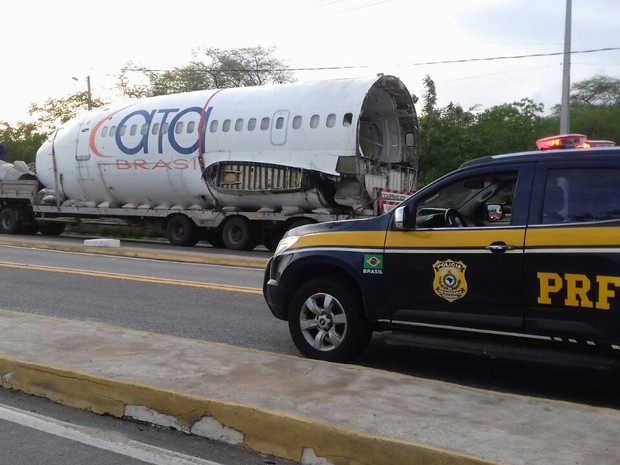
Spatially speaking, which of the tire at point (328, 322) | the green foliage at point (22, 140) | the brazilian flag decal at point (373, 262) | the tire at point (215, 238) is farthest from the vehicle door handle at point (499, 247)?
the green foliage at point (22, 140)

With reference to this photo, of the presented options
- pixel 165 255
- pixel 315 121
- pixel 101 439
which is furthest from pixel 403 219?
pixel 315 121

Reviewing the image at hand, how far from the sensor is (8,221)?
26.8 meters

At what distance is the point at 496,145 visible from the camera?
3312 cm

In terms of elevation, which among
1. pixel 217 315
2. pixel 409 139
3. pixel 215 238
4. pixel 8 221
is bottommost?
pixel 217 315

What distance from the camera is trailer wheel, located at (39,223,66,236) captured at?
2795 centimetres

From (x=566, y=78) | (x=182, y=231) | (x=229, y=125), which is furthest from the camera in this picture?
(x=182, y=231)

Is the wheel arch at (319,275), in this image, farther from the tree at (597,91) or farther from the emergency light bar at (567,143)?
the tree at (597,91)

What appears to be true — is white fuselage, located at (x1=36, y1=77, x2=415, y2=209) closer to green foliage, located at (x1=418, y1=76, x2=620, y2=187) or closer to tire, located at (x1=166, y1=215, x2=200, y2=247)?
tire, located at (x1=166, y1=215, x2=200, y2=247)

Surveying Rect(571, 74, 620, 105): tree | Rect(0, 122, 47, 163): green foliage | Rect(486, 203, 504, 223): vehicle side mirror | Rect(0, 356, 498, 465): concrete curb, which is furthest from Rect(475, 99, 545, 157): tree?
Rect(0, 122, 47, 163): green foliage

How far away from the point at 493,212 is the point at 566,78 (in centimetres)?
1632

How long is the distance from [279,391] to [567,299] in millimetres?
2129

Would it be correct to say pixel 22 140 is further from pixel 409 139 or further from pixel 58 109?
pixel 409 139

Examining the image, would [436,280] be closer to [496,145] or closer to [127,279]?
[127,279]

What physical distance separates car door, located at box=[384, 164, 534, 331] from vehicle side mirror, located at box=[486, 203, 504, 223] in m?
0.08
